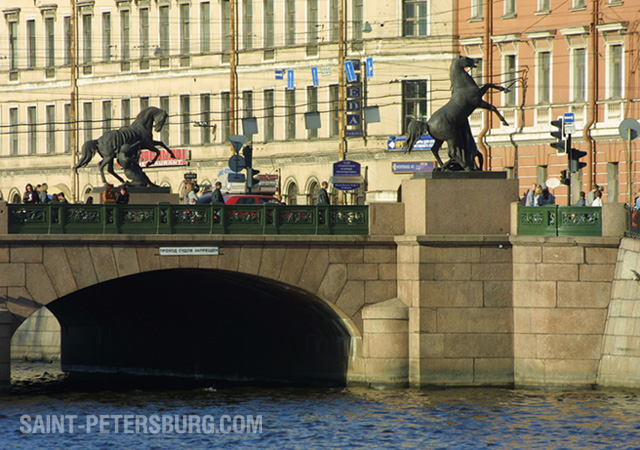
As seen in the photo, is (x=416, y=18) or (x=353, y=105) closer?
(x=416, y=18)

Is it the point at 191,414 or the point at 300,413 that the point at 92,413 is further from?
the point at 300,413

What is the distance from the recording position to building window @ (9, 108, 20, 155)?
7481cm

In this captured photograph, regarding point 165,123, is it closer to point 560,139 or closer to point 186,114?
point 186,114

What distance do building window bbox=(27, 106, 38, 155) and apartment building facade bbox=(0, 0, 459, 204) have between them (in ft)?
0.27

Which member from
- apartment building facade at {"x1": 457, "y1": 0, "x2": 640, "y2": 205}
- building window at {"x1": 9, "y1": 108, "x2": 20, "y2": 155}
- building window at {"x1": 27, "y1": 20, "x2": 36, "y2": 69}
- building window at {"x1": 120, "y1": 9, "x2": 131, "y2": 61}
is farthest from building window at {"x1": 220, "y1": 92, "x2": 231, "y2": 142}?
building window at {"x1": 9, "y1": 108, "x2": 20, "y2": 155}

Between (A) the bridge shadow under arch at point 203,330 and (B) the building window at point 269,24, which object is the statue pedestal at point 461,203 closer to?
(A) the bridge shadow under arch at point 203,330

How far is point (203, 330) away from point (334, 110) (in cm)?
1926

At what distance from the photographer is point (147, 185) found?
40812mm

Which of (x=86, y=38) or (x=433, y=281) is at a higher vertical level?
(x=86, y=38)

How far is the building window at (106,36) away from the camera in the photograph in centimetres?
7019

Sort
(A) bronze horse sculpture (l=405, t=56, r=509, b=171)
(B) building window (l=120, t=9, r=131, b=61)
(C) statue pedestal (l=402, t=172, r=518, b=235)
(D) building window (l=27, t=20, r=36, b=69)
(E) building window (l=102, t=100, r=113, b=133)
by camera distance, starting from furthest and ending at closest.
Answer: (D) building window (l=27, t=20, r=36, b=69), (E) building window (l=102, t=100, r=113, b=133), (B) building window (l=120, t=9, r=131, b=61), (A) bronze horse sculpture (l=405, t=56, r=509, b=171), (C) statue pedestal (l=402, t=172, r=518, b=235)

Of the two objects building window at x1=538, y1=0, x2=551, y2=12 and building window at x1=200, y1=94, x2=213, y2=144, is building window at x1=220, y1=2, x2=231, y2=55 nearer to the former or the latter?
building window at x1=200, y1=94, x2=213, y2=144

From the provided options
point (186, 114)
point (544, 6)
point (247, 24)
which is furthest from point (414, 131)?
point (186, 114)

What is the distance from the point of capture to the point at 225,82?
65875 mm
